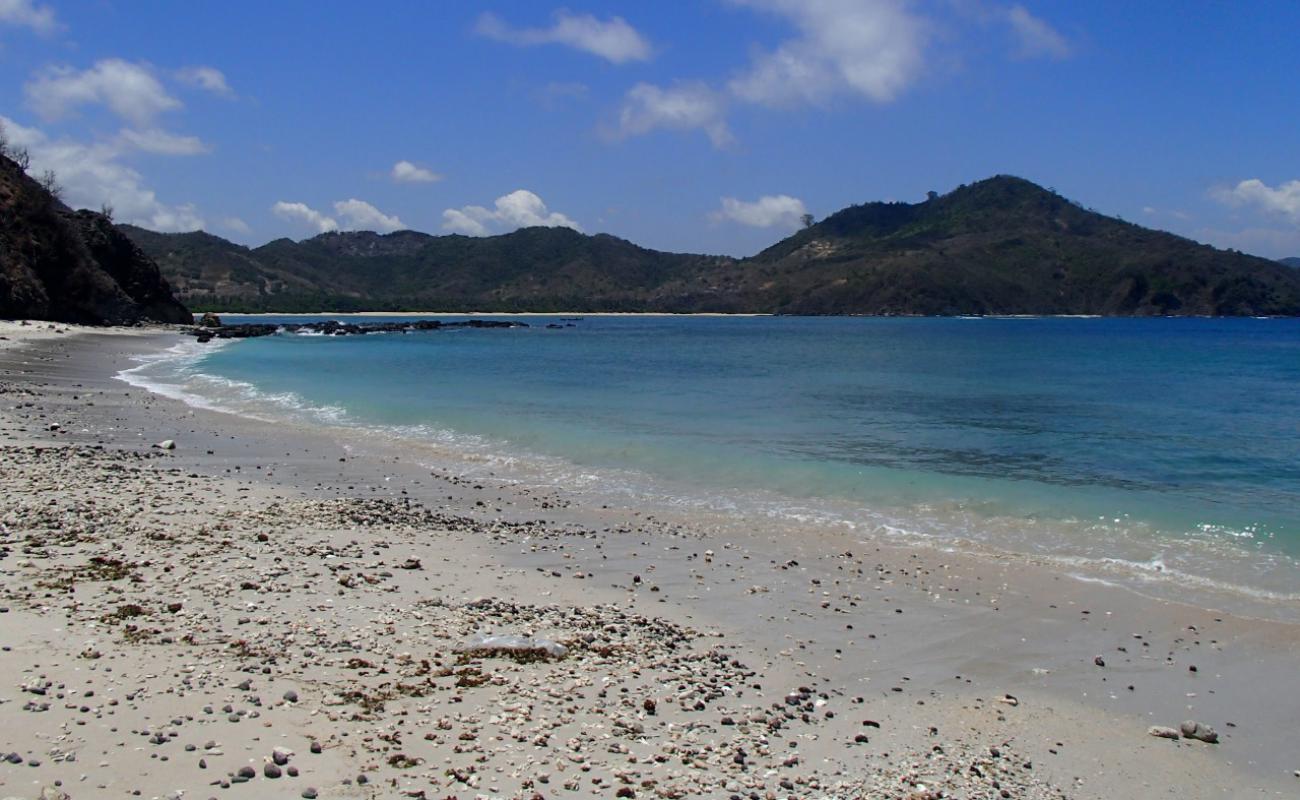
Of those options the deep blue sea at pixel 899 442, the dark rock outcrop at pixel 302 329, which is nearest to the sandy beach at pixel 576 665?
the deep blue sea at pixel 899 442

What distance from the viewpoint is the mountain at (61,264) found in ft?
192

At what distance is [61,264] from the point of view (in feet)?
214

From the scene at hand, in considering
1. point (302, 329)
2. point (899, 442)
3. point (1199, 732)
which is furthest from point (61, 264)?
point (1199, 732)

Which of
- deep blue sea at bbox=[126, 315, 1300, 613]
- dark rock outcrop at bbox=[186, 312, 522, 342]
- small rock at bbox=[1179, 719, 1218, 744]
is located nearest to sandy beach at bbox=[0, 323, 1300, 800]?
small rock at bbox=[1179, 719, 1218, 744]

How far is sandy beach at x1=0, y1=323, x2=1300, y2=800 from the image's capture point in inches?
206

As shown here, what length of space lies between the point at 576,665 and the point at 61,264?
73.2 metres

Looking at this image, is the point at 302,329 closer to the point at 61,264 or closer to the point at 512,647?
the point at 61,264

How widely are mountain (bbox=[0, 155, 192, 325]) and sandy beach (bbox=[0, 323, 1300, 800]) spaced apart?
56982 mm

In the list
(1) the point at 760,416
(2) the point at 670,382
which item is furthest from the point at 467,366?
(1) the point at 760,416

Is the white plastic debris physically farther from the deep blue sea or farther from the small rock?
the deep blue sea

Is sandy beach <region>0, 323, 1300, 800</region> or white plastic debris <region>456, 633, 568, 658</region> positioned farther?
white plastic debris <region>456, 633, 568, 658</region>

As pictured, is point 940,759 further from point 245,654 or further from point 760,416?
point 760,416

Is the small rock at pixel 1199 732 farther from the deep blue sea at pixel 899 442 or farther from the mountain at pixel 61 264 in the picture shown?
the mountain at pixel 61 264

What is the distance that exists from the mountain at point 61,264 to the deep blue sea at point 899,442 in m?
18.5
